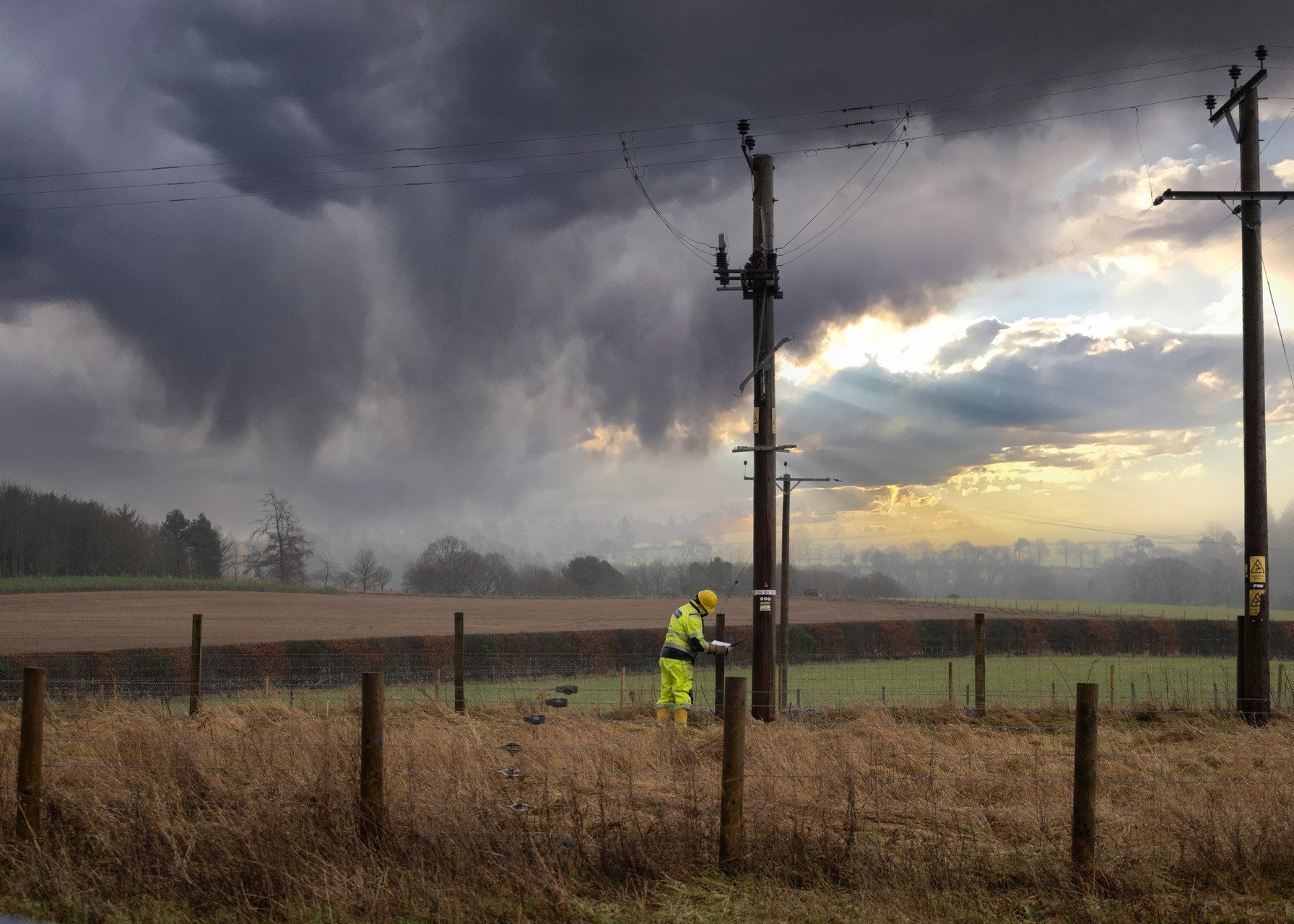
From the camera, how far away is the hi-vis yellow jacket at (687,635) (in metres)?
14.0

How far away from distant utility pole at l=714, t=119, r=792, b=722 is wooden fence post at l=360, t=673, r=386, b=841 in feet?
29.8

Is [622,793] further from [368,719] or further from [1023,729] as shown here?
[1023,729]

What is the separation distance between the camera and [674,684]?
14.1m

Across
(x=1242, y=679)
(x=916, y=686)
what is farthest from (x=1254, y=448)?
(x=916, y=686)

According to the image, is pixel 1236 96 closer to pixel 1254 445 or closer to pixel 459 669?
pixel 1254 445

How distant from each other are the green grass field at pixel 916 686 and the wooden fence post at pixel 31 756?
816 centimetres

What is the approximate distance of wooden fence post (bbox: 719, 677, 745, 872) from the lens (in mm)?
5996

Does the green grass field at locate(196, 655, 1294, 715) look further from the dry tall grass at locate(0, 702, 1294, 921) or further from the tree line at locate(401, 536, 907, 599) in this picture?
the tree line at locate(401, 536, 907, 599)

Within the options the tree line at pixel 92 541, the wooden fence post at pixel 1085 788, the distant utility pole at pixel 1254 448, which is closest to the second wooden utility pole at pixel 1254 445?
the distant utility pole at pixel 1254 448

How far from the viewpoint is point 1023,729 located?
13.0m

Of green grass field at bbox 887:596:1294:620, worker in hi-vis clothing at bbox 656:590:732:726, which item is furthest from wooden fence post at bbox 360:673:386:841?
green grass field at bbox 887:596:1294:620

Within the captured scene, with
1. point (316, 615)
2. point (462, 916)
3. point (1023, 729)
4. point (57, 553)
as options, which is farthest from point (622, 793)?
point (57, 553)

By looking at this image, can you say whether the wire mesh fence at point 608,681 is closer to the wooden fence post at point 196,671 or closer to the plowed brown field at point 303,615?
the wooden fence post at point 196,671

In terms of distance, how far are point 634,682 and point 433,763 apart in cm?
2143
